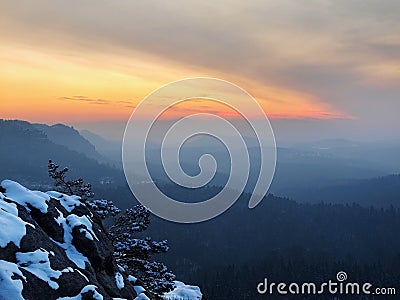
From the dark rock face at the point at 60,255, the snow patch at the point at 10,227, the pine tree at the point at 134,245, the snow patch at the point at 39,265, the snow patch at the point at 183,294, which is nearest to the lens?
the dark rock face at the point at 60,255

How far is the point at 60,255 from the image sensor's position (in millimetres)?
13367

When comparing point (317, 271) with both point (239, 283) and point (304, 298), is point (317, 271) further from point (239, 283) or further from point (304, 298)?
point (239, 283)

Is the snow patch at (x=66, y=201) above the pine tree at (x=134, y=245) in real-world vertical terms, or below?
above

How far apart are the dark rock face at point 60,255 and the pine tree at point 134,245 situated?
1928mm

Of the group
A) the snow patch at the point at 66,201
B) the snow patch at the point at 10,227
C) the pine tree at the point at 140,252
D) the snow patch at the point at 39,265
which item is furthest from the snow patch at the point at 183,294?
the snow patch at the point at 10,227

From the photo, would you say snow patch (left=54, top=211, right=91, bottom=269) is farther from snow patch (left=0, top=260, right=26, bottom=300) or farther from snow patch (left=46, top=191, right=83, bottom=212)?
snow patch (left=0, top=260, right=26, bottom=300)

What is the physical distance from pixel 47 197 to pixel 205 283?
144m

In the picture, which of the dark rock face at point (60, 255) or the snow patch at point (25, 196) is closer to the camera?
the dark rock face at point (60, 255)

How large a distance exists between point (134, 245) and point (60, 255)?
6.62 metres

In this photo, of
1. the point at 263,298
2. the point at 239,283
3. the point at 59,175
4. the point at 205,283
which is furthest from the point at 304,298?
the point at 59,175

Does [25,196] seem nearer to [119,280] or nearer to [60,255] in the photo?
[60,255]

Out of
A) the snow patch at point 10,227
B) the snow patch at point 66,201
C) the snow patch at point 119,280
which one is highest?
the snow patch at point 66,201

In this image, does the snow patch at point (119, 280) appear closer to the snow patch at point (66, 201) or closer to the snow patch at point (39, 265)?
the snow patch at point (66, 201)

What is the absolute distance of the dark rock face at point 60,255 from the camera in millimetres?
10969
